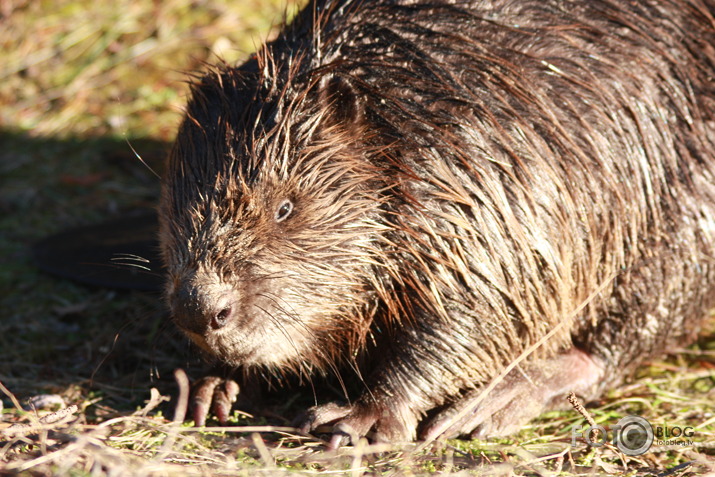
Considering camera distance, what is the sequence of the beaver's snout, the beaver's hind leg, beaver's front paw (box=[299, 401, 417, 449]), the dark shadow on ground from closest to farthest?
the beaver's snout, beaver's front paw (box=[299, 401, 417, 449]), the beaver's hind leg, the dark shadow on ground

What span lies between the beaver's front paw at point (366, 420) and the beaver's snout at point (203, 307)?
54 cm

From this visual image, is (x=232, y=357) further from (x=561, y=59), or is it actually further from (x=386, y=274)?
(x=561, y=59)

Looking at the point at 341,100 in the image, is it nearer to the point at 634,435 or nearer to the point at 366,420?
the point at 366,420

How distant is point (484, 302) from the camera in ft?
9.36

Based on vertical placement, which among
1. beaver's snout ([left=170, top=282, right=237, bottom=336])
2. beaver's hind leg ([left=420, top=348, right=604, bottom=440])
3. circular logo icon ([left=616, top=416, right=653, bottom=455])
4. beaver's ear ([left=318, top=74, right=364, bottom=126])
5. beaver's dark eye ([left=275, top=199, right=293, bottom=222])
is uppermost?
beaver's ear ([left=318, top=74, right=364, bottom=126])

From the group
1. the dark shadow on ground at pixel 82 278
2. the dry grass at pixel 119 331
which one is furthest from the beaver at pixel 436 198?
the dark shadow on ground at pixel 82 278

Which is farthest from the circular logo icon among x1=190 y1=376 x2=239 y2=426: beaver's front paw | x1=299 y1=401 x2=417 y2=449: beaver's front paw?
x1=190 y1=376 x2=239 y2=426: beaver's front paw

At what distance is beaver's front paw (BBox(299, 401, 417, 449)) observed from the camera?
2.86 m

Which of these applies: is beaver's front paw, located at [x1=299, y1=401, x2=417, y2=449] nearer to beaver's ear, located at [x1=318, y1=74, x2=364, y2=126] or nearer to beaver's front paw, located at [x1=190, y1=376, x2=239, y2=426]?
beaver's front paw, located at [x1=190, y1=376, x2=239, y2=426]

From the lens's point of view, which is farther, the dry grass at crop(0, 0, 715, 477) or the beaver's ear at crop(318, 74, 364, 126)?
the beaver's ear at crop(318, 74, 364, 126)

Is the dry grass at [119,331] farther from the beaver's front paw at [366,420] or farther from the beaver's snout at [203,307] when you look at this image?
the beaver's snout at [203,307]

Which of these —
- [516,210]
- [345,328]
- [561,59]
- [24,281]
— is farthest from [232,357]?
[24,281]

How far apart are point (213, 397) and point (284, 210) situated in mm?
838

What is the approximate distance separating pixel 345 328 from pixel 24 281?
6.75 ft
